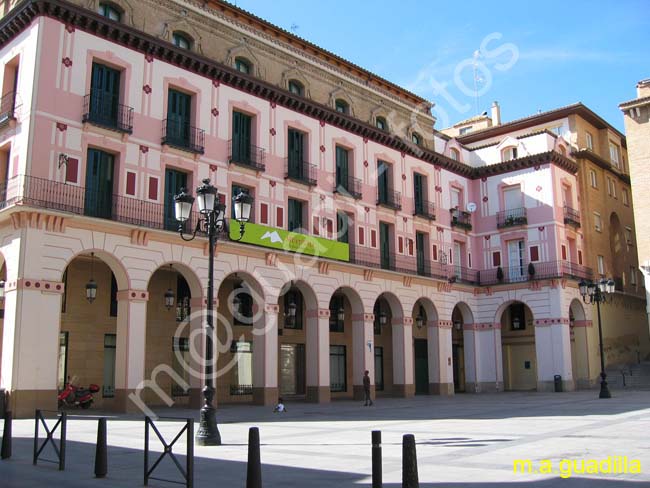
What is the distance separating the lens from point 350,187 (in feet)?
112

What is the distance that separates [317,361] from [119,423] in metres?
12.4

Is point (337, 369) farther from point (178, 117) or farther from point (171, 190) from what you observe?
point (178, 117)

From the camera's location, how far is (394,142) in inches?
1483

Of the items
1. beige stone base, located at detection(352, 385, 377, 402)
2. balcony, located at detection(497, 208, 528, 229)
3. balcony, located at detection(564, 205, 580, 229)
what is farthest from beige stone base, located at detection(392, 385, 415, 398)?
balcony, located at detection(564, 205, 580, 229)

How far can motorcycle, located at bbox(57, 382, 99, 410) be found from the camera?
967 inches

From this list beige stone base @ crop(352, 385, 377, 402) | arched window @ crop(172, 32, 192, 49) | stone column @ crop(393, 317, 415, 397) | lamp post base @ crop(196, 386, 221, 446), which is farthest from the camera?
stone column @ crop(393, 317, 415, 397)

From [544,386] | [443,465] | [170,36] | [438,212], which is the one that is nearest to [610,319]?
[544,386]

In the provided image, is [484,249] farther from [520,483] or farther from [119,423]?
[520,483]

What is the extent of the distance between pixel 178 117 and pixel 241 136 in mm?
3252

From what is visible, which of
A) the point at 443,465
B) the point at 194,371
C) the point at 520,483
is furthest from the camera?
the point at 194,371

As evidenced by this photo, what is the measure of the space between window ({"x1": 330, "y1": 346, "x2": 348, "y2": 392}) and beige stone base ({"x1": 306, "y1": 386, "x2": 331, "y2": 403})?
5.01m

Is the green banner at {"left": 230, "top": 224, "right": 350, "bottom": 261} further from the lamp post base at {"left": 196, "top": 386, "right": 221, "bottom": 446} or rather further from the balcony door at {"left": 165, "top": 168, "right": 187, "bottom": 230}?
the lamp post base at {"left": 196, "top": 386, "right": 221, "bottom": 446}

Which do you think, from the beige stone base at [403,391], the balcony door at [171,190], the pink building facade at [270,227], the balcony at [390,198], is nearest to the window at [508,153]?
the pink building facade at [270,227]

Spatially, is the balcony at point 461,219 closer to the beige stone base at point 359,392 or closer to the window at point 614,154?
the beige stone base at point 359,392
